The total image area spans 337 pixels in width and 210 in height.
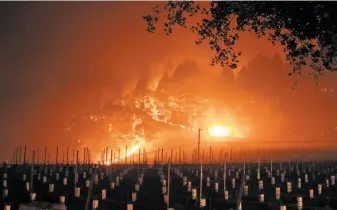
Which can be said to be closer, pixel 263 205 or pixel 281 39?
pixel 281 39

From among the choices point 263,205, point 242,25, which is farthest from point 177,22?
point 263,205

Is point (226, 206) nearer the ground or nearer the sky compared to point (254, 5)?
nearer the ground

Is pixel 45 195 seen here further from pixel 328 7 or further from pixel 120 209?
pixel 328 7

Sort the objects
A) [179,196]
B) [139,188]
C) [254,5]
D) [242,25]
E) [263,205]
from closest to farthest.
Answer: [254,5], [242,25], [263,205], [179,196], [139,188]

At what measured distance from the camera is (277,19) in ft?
43.5

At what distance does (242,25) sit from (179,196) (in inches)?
1064

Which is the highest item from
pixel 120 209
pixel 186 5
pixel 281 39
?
pixel 186 5

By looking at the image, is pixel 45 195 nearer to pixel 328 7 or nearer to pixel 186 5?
pixel 186 5

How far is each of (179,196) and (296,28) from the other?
92.0 feet

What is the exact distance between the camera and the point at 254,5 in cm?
1278

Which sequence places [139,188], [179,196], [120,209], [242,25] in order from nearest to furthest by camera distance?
1. [242,25]
2. [120,209]
3. [179,196]
4. [139,188]

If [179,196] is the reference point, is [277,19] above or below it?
above

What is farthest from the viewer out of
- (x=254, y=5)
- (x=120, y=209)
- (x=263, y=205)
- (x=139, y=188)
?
(x=139, y=188)

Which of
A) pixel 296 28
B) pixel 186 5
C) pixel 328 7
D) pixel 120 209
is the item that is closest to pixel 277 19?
pixel 296 28
